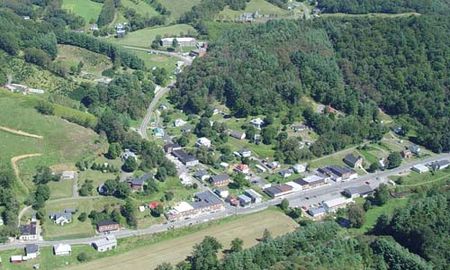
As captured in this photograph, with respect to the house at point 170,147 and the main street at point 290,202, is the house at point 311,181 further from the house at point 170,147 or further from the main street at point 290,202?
the house at point 170,147

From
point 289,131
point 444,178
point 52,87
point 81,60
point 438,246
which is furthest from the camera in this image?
point 81,60

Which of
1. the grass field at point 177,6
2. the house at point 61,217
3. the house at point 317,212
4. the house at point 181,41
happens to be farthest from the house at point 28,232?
the grass field at point 177,6

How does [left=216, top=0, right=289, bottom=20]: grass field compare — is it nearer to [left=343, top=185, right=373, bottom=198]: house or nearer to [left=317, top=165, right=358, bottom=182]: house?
[left=317, top=165, right=358, bottom=182]: house

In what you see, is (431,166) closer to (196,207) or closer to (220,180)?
(220,180)

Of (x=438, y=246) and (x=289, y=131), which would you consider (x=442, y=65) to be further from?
(x=438, y=246)

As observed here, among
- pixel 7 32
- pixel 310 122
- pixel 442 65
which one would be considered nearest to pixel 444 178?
pixel 310 122

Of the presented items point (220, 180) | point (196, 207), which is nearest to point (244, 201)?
point (220, 180)

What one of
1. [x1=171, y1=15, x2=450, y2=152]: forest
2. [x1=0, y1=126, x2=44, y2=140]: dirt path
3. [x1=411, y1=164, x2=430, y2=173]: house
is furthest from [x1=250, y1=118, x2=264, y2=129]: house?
[x1=0, y1=126, x2=44, y2=140]: dirt path
